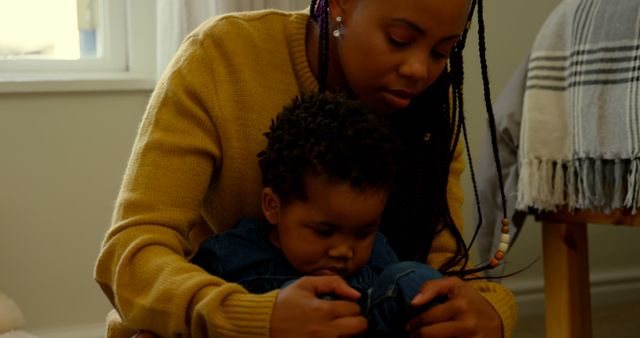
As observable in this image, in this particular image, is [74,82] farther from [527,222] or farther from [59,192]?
[527,222]

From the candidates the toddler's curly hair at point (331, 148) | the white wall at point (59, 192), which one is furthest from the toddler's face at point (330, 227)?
the white wall at point (59, 192)

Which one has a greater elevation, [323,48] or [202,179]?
[323,48]

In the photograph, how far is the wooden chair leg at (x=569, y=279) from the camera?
1.86 m

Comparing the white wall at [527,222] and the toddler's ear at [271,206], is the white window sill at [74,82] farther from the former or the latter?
the toddler's ear at [271,206]

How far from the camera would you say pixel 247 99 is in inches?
47.4

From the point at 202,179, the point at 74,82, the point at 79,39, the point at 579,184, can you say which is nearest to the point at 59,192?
the point at 74,82

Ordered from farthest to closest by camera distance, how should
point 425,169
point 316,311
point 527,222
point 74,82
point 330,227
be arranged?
point 527,222
point 74,82
point 425,169
point 330,227
point 316,311

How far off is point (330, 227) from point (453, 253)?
13.4 inches

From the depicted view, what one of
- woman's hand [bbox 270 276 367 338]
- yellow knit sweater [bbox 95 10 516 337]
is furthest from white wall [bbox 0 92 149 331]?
woman's hand [bbox 270 276 367 338]

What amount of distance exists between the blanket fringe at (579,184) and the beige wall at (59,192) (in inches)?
35.8

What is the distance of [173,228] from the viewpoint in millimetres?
1119

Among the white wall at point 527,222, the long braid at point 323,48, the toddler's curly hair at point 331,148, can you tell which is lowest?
the white wall at point 527,222

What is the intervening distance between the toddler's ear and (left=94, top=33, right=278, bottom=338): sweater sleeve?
3.9 inches

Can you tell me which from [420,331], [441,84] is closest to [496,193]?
[441,84]
